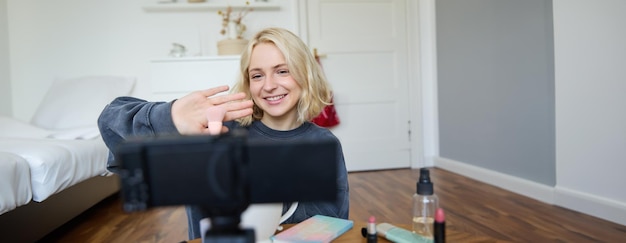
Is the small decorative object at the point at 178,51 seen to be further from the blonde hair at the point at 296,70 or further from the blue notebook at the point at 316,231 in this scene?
the blue notebook at the point at 316,231

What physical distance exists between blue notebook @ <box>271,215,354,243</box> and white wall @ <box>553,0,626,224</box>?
1.66 m

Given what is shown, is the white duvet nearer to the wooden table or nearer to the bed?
the bed

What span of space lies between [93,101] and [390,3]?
7.68 ft

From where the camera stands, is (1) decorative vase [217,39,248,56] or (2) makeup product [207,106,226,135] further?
(1) decorative vase [217,39,248,56]

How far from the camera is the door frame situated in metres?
3.34

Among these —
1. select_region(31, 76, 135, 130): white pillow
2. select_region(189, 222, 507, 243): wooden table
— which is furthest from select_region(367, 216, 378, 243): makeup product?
select_region(31, 76, 135, 130): white pillow

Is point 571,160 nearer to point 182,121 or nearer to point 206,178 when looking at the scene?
point 182,121

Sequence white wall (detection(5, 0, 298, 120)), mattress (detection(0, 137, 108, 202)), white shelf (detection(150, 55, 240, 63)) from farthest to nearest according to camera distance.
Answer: white wall (detection(5, 0, 298, 120))
white shelf (detection(150, 55, 240, 63))
mattress (detection(0, 137, 108, 202))

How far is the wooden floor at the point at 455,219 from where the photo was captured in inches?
65.3

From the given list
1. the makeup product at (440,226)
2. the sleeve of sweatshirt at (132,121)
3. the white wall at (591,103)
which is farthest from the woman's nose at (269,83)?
the white wall at (591,103)

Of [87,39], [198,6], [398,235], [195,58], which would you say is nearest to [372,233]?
[398,235]

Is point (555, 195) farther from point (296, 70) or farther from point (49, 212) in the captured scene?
point (49, 212)

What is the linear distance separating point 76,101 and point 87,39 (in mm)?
593

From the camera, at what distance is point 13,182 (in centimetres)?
128
